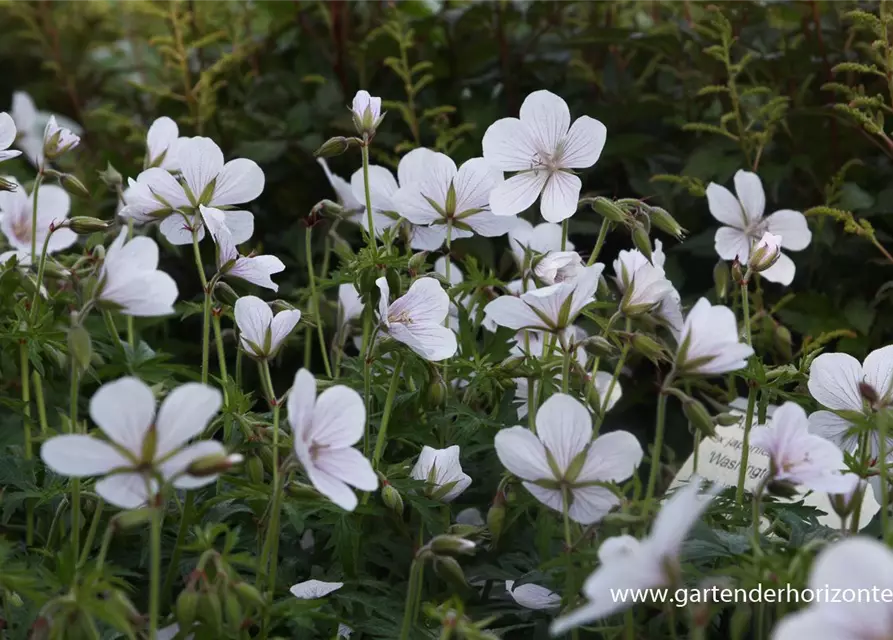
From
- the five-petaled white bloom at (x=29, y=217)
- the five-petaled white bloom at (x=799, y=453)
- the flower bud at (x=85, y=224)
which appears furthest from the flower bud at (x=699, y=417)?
the five-petaled white bloom at (x=29, y=217)

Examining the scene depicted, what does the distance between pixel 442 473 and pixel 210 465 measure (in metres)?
0.33

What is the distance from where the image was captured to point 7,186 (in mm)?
1031

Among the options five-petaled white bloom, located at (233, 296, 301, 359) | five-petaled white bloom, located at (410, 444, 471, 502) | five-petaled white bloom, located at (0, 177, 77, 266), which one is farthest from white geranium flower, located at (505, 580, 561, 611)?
five-petaled white bloom, located at (0, 177, 77, 266)

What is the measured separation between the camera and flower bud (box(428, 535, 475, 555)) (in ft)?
2.54

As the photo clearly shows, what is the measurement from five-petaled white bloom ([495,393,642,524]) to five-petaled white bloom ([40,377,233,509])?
23 centimetres

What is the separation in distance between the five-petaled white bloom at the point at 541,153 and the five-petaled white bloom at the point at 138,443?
17.1 inches

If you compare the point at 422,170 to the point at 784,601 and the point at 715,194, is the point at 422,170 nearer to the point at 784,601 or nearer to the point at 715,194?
the point at 715,194

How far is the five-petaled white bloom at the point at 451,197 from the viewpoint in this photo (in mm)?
1048

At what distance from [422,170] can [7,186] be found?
41cm

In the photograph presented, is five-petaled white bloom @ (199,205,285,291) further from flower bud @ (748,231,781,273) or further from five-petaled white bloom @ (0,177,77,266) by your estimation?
flower bud @ (748,231,781,273)

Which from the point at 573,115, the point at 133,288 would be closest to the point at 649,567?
the point at 133,288

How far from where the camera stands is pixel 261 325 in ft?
3.14

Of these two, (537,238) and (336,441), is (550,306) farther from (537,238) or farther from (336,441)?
(537,238)

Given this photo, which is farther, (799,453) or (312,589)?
(312,589)
